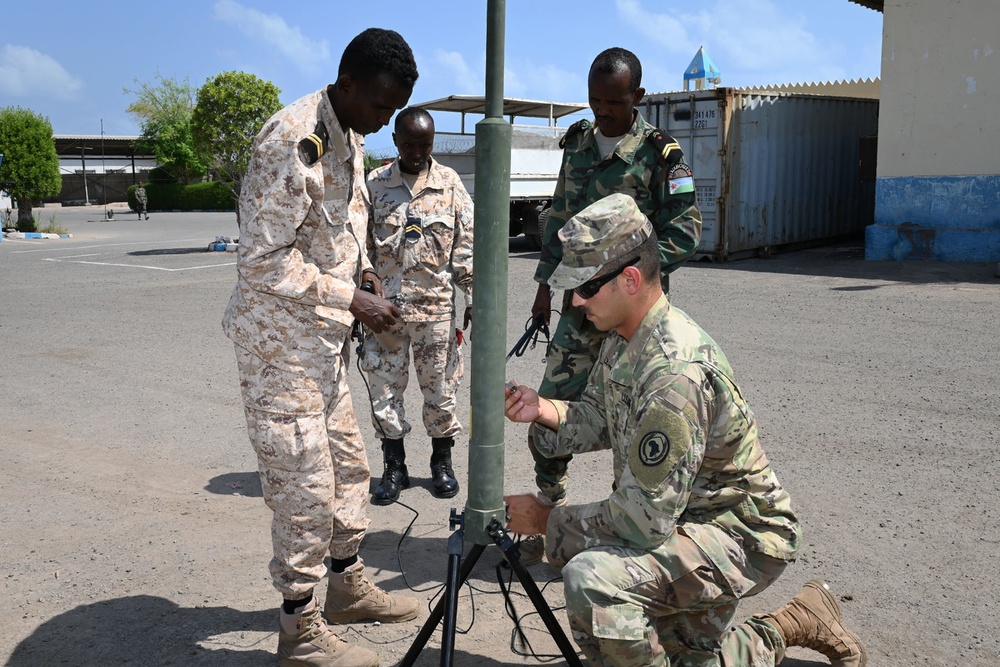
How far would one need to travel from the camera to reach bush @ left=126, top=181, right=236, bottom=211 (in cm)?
4694

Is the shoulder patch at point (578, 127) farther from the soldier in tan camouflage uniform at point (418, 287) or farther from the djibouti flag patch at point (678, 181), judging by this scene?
the soldier in tan camouflage uniform at point (418, 287)

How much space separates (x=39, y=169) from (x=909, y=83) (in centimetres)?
2530

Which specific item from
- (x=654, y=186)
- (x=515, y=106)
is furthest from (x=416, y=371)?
(x=515, y=106)

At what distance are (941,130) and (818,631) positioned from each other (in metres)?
13.1

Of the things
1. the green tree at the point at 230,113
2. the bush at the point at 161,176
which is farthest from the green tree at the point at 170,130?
the green tree at the point at 230,113

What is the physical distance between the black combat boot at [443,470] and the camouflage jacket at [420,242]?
683mm

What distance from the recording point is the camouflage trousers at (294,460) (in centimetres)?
303

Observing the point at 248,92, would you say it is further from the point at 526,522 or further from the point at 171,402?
the point at 526,522

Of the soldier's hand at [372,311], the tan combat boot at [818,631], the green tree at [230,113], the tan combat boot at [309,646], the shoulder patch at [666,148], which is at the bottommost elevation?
the tan combat boot at [309,646]

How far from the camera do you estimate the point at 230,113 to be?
67.6 ft

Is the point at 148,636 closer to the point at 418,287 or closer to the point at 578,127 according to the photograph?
the point at 418,287

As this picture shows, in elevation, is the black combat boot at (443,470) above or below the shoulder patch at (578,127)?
below

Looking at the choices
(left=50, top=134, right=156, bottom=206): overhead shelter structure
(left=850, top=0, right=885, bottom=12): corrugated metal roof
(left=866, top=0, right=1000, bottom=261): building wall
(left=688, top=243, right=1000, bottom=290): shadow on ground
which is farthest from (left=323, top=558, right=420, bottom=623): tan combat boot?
(left=50, top=134, right=156, bottom=206): overhead shelter structure

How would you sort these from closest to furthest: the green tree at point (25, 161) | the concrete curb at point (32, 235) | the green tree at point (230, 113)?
the green tree at point (230, 113), the concrete curb at point (32, 235), the green tree at point (25, 161)
